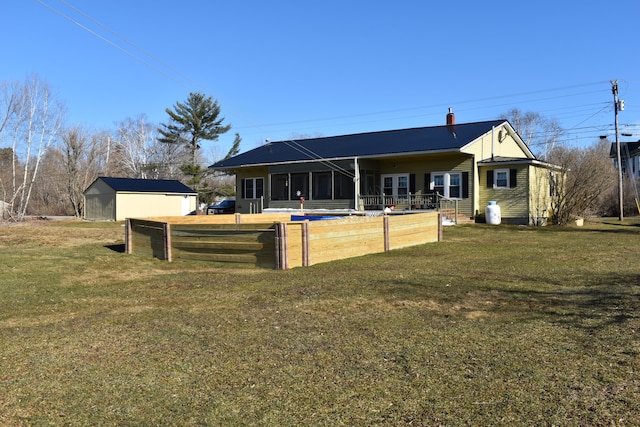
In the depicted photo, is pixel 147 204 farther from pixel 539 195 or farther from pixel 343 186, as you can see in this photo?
pixel 539 195

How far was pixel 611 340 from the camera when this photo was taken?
4809 mm

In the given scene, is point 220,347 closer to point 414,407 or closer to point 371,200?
point 414,407

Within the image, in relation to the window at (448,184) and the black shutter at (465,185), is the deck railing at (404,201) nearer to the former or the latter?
the window at (448,184)

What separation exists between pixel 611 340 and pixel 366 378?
2584mm

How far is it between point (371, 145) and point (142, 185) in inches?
753

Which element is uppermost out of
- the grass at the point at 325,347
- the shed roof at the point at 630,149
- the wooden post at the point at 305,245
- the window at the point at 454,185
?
the shed roof at the point at 630,149

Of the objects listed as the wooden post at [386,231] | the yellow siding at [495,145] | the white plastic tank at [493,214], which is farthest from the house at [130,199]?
the wooden post at [386,231]

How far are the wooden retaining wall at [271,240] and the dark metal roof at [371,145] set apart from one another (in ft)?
36.8

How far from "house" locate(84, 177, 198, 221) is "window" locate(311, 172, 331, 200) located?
1476cm

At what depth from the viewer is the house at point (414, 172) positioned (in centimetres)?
2331

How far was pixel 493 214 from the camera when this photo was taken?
22.7 metres

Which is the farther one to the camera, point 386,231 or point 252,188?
point 252,188

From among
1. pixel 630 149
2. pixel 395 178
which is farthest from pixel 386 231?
pixel 630 149

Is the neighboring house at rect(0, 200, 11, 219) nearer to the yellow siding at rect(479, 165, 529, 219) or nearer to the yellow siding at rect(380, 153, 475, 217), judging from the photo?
the yellow siding at rect(380, 153, 475, 217)
